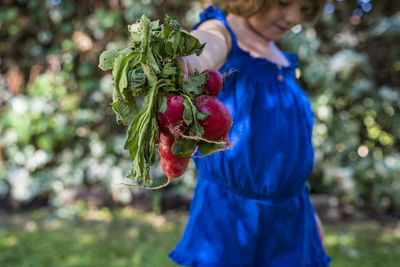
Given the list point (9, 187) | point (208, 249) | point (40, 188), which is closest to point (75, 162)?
point (40, 188)

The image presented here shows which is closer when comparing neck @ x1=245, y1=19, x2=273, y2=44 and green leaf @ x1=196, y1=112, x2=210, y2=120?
green leaf @ x1=196, y1=112, x2=210, y2=120

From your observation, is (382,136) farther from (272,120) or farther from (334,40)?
(272,120)

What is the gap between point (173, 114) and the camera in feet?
2.02

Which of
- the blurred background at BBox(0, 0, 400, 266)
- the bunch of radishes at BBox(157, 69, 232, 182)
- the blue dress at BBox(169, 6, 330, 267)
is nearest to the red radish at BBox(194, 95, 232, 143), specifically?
the bunch of radishes at BBox(157, 69, 232, 182)

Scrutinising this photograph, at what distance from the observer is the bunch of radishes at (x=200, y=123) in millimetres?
622

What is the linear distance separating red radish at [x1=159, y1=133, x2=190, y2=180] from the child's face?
738 millimetres

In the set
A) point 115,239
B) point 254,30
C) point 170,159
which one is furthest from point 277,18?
point 115,239

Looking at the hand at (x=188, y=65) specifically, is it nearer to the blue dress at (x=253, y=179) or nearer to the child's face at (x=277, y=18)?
the blue dress at (x=253, y=179)

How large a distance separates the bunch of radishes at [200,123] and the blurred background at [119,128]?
228cm

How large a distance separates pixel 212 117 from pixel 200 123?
23 mm

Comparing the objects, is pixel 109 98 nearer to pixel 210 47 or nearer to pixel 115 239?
pixel 115 239

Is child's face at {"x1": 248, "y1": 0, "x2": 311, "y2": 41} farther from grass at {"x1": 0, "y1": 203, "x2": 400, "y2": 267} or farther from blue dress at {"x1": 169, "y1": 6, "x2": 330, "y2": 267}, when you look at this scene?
grass at {"x1": 0, "y1": 203, "x2": 400, "y2": 267}

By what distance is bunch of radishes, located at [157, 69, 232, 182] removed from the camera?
62cm

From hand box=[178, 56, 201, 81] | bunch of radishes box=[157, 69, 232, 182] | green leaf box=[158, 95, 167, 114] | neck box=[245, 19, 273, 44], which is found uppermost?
neck box=[245, 19, 273, 44]
